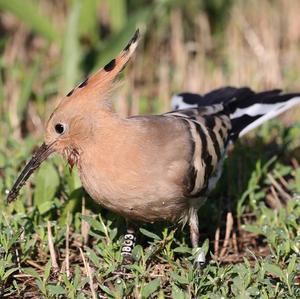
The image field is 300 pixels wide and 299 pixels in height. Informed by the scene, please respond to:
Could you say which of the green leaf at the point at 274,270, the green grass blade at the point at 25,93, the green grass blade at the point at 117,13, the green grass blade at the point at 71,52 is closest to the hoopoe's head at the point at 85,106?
the green leaf at the point at 274,270

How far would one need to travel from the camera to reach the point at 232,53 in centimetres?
493

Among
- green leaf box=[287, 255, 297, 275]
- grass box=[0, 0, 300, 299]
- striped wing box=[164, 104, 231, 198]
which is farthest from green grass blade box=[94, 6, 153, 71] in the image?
green leaf box=[287, 255, 297, 275]

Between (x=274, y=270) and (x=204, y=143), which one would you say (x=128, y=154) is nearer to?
(x=204, y=143)

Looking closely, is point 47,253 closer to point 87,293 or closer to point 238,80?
point 87,293

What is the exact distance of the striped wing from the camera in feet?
8.73

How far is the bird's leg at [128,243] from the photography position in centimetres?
261

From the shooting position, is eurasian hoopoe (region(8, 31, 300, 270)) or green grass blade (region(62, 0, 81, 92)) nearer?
eurasian hoopoe (region(8, 31, 300, 270))

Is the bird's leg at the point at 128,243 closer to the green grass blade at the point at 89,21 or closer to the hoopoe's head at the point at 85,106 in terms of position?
the hoopoe's head at the point at 85,106

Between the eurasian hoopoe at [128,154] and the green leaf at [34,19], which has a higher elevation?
the green leaf at [34,19]

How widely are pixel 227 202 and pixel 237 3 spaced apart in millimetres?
2431

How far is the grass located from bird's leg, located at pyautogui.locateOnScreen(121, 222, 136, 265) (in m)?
0.04

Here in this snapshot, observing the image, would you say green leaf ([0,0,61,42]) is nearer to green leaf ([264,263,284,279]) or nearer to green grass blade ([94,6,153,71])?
green grass blade ([94,6,153,71])

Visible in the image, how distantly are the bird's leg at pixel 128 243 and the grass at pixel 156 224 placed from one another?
4 centimetres

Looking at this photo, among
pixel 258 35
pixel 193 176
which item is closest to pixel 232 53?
pixel 258 35
